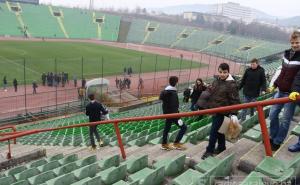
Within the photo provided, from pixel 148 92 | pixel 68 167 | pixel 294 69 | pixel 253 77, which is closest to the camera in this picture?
pixel 294 69

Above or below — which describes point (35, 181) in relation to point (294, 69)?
below

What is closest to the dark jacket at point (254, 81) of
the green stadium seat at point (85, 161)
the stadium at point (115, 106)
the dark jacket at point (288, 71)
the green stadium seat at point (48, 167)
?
the stadium at point (115, 106)

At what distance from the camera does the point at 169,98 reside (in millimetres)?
5609

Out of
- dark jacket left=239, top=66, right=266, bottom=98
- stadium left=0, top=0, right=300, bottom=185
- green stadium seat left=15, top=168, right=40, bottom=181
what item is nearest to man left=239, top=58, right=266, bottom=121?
dark jacket left=239, top=66, right=266, bottom=98

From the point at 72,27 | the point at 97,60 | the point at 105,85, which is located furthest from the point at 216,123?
the point at 72,27

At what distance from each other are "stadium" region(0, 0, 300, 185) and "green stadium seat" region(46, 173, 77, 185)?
16mm

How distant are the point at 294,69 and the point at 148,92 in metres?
23.6

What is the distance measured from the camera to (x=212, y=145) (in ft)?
14.6

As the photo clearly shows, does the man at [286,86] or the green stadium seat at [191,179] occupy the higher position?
the man at [286,86]

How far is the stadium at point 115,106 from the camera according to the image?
12.9 ft

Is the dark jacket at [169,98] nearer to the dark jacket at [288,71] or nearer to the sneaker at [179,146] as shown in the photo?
the sneaker at [179,146]

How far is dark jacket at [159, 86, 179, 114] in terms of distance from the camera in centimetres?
556

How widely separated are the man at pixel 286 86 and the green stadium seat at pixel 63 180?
8.55 feet

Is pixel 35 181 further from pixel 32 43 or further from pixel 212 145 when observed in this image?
pixel 32 43
